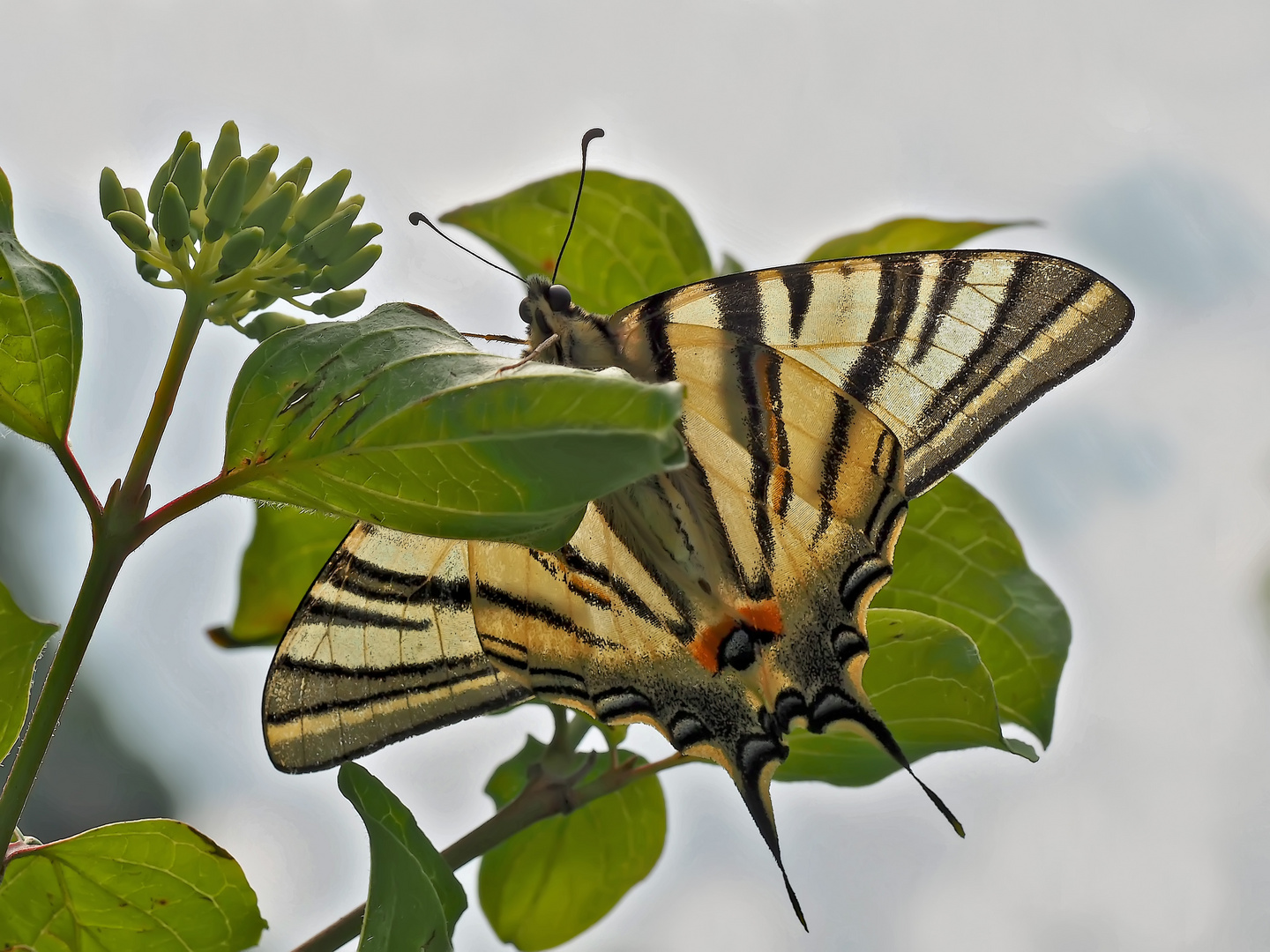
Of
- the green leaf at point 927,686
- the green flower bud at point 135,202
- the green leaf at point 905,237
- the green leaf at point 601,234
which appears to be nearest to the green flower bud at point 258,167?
the green flower bud at point 135,202

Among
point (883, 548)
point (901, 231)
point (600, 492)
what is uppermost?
point (901, 231)

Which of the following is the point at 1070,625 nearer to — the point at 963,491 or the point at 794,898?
the point at 963,491

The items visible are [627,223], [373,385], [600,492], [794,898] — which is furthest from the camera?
[627,223]

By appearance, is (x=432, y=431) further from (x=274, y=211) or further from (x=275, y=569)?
(x=275, y=569)

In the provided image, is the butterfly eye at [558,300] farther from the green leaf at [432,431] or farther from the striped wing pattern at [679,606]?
the green leaf at [432,431]

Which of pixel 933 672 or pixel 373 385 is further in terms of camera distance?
pixel 933 672

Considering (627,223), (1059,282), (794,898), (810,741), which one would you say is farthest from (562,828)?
(1059,282)

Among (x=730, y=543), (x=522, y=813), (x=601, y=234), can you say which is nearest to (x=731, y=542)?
(x=730, y=543)
